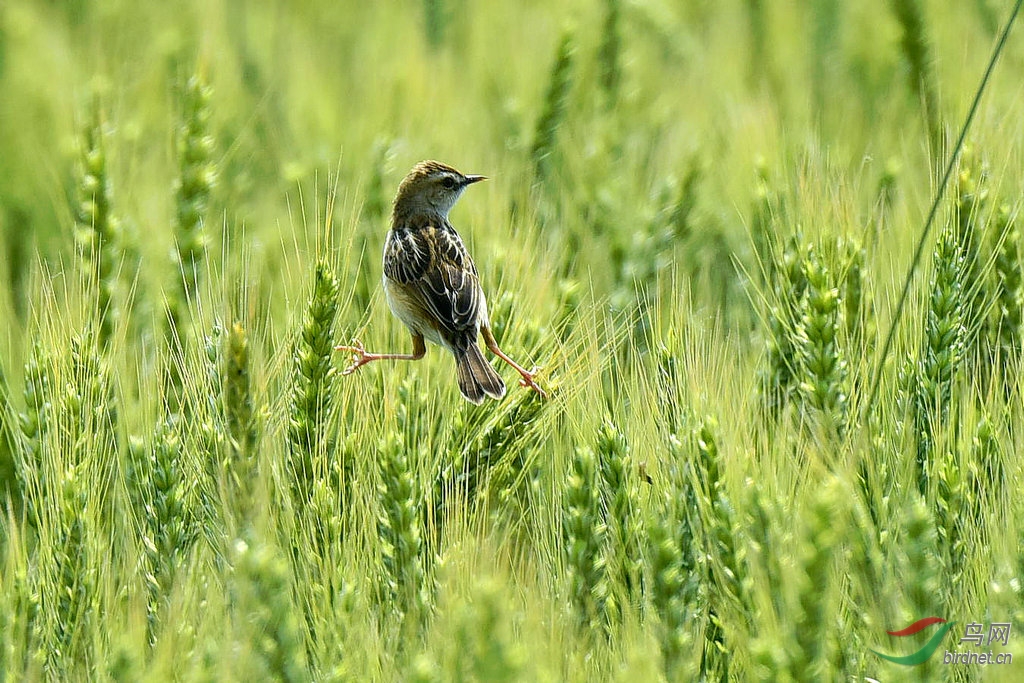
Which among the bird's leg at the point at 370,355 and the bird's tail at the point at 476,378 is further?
the bird's leg at the point at 370,355

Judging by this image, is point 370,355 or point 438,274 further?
point 438,274

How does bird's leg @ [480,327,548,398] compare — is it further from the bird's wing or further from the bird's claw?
the bird's claw

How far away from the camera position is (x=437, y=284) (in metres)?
2.82

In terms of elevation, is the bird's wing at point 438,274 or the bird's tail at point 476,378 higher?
the bird's wing at point 438,274

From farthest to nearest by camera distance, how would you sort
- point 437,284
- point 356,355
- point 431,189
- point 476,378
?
1. point 431,189
2. point 437,284
3. point 356,355
4. point 476,378

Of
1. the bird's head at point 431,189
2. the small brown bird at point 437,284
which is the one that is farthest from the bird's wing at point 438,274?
the bird's head at point 431,189

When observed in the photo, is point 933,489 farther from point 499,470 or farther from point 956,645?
point 499,470

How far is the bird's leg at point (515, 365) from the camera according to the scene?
2501 millimetres

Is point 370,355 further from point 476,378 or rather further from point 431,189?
point 431,189

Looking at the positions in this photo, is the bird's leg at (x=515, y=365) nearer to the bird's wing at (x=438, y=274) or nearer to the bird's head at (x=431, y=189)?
the bird's wing at (x=438, y=274)

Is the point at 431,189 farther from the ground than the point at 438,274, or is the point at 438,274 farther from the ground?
the point at 431,189

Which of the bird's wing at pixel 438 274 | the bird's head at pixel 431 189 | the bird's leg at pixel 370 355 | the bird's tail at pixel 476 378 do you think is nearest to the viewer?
the bird's tail at pixel 476 378

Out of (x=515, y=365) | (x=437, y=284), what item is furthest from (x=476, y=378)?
(x=437, y=284)

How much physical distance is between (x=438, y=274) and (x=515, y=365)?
1.46 feet
